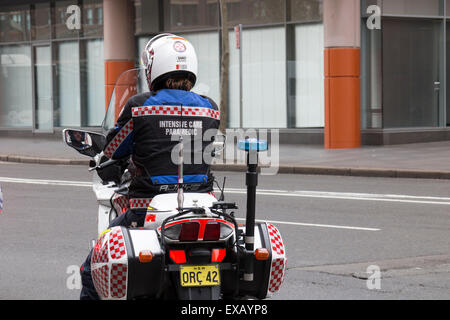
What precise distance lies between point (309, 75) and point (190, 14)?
4181 millimetres

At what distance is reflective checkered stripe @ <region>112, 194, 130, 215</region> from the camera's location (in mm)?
5012

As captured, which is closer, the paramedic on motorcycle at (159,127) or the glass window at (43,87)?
the paramedic on motorcycle at (159,127)

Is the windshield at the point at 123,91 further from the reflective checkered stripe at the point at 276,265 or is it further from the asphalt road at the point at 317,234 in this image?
the reflective checkered stripe at the point at 276,265

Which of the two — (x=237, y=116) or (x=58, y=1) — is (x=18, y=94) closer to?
(x=58, y=1)

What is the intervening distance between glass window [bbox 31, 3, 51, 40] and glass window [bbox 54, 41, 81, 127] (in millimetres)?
691

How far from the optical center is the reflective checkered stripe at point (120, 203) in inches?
197

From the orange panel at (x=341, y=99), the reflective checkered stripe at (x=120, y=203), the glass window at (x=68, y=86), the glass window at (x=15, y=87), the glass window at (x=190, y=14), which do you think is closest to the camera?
the reflective checkered stripe at (x=120, y=203)

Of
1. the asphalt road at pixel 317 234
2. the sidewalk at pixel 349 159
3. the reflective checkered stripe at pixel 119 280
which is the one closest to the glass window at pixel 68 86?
the sidewalk at pixel 349 159

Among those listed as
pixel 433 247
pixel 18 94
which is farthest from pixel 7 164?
pixel 433 247

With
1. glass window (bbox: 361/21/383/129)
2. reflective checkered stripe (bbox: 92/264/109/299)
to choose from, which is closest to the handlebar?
reflective checkered stripe (bbox: 92/264/109/299)

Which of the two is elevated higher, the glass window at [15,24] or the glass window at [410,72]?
the glass window at [15,24]

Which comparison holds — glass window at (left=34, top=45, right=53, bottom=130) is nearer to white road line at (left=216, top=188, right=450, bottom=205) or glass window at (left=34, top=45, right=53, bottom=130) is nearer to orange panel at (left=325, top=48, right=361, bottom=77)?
orange panel at (left=325, top=48, right=361, bottom=77)

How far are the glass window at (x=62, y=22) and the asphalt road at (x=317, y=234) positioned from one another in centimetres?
A: 1299

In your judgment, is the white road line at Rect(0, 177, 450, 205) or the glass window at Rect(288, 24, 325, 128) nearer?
the white road line at Rect(0, 177, 450, 205)
